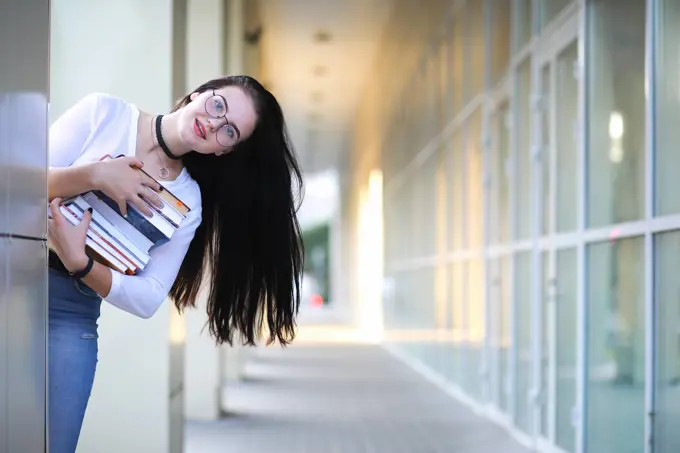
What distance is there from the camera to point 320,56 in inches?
642

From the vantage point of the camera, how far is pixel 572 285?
5129mm

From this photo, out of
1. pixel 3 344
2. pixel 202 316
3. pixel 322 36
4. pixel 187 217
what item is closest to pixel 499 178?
pixel 202 316

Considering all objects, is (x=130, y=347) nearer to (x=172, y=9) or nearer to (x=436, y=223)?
(x=172, y=9)

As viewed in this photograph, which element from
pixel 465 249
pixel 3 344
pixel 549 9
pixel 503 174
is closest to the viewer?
pixel 3 344

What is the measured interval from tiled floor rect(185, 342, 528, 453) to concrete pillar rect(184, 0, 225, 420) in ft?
0.67

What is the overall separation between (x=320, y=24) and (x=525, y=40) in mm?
8016

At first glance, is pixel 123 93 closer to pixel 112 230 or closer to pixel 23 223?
pixel 112 230

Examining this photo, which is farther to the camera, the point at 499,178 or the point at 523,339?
A: the point at 499,178

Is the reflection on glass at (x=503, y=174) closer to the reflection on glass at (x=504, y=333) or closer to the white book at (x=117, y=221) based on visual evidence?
the reflection on glass at (x=504, y=333)

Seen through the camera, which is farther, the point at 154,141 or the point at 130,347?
the point at 130,347

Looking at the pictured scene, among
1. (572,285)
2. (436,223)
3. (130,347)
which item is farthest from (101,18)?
(436,223)

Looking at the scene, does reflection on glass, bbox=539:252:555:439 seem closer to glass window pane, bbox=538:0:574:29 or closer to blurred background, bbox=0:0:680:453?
blurred background, bbox=0:0:680:453

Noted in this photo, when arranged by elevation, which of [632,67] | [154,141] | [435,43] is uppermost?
[435,43]

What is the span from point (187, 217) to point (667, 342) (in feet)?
7.11
